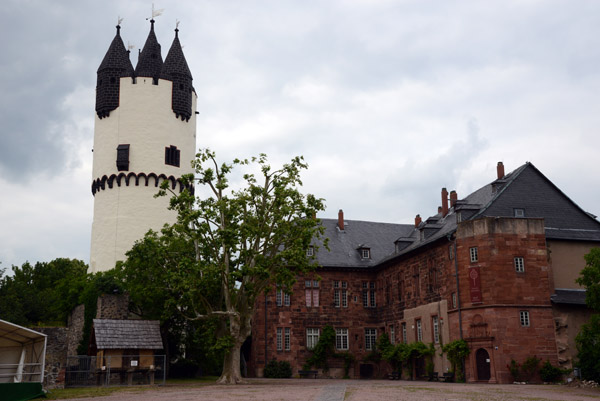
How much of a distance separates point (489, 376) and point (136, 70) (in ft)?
121

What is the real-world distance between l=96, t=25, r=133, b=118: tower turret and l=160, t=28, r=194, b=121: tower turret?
10.4ft

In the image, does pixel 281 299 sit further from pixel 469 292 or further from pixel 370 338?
pixel 469 292

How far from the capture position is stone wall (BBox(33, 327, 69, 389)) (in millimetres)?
30844

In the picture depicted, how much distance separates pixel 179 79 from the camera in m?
56.6

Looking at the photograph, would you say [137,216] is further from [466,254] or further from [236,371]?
[466,254]

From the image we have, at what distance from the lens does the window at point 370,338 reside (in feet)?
175

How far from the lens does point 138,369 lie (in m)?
35.8

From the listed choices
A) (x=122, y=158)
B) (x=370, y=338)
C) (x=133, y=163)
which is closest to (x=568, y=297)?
(x=370, y=338)

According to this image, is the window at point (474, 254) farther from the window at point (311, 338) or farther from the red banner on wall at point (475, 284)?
the window at point (311, 338)

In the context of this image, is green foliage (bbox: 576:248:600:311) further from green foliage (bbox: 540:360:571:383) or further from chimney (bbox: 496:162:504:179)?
chimney (bbox: 496:162:504:179)

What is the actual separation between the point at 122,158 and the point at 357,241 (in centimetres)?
2039

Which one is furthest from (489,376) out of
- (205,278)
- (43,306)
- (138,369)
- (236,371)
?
(43,306)

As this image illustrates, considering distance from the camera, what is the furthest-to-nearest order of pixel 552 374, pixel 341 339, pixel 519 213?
1. pixel 341 339
2. pixel 519 213
3. pixel 552 374

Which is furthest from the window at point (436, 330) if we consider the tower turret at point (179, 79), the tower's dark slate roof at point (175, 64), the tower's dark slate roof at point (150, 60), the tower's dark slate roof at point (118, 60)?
the tower's dark slate roof at point (118, 60)
